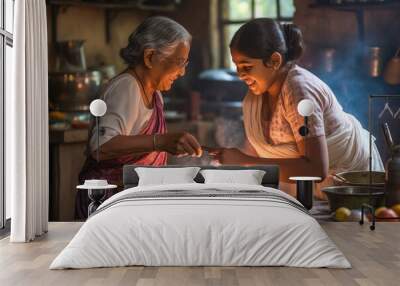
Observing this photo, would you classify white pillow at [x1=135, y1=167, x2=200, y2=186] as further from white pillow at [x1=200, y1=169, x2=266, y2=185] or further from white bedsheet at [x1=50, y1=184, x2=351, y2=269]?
white bedsheet at [x1=50, y1=184, x2=351, y2=269]

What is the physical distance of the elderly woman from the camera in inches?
337

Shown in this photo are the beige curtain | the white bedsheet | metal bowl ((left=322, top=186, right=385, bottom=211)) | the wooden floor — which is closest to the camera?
the wooden floor

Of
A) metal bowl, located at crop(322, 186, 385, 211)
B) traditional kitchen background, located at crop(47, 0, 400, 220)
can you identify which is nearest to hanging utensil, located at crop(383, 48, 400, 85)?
traditional kitchen background, located at crop(47, 0, 400, 220)

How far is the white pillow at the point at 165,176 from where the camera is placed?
7578 mm

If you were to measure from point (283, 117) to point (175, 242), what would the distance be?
3576mm

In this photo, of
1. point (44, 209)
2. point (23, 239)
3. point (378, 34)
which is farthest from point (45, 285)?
point (378, 34)

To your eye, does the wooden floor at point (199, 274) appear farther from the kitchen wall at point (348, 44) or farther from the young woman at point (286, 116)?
the kitchen wall at point (348, 44)

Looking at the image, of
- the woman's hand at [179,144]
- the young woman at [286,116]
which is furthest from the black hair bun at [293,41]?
the woman's hand at [179,144]

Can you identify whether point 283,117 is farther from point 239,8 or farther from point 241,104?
point 239,8

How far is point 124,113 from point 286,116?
78.6 inches

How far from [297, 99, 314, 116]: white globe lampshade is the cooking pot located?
8.31 feet

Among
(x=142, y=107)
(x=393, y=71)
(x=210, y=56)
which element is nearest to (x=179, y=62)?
(x=210, y=56)

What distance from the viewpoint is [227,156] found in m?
8.55

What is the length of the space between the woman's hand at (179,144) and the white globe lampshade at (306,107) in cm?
135
